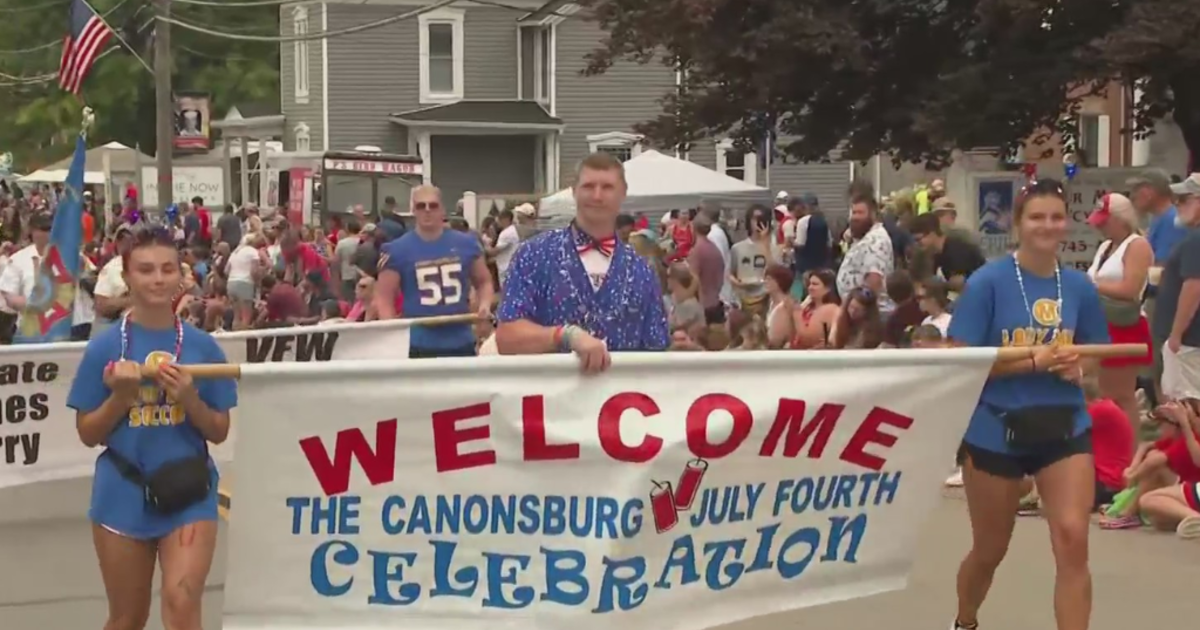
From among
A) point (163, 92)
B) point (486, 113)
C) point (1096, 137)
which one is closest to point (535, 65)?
point (486, 113)

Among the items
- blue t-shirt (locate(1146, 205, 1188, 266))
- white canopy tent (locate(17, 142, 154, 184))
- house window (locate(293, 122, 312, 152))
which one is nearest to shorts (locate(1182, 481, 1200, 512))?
blue t-shirt (locate(1146, 205, 1188, 266))

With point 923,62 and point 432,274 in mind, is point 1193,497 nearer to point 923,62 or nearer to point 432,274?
point 432,274

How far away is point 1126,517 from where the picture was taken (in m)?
10.4

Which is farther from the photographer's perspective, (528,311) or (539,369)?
(528,311)

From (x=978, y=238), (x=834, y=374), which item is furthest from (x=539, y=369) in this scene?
(x=978, y=238)

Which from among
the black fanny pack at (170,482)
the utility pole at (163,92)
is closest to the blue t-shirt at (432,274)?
the black fanny pack at (170,482)

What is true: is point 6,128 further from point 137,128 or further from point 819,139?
point 819,139

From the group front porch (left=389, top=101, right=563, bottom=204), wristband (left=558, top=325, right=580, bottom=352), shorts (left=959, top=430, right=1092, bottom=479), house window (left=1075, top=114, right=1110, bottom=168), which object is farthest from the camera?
front porch (left=389, top=101, right=563, bottom=204)

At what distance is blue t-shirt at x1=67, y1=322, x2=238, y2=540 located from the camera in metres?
6.11

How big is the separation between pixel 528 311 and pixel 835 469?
3.64 feet

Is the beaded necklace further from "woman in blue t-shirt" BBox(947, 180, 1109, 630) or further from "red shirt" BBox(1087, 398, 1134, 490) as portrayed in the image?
"red shirt" BBox(1087, 398, 1134, 490)

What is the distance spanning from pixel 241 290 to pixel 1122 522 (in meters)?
14.0

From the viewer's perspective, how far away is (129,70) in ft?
210

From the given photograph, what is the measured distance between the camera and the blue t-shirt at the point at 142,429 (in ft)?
20.1
